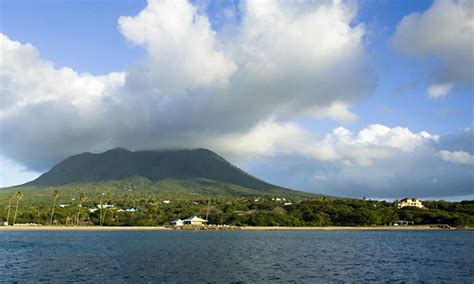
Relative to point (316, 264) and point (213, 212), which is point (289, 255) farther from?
point (213, 212)

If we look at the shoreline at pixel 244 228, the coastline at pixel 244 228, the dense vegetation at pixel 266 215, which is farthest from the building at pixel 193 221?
the dense vegetation at pixel 266 215

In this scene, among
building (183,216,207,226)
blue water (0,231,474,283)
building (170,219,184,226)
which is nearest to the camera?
blue water (0,231,474,283)

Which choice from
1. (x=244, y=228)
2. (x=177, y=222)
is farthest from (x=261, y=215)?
(x=177, y=222)

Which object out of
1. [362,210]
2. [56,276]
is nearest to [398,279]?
[56,276]

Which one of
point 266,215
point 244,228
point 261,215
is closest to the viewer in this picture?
point 244,228

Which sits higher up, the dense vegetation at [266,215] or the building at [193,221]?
the dense vegetation at [266,215]

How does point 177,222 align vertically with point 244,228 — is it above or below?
above

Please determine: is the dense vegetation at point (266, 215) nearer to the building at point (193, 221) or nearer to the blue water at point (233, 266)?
the building at point (193, 221)

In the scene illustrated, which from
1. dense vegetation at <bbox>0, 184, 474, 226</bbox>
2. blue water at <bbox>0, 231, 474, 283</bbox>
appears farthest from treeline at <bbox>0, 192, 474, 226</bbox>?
blue water at <bbox>0, 231, 474, 283</bbox>

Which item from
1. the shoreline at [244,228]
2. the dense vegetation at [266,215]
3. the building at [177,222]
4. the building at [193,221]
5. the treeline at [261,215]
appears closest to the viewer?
the shoreline at [244,228]

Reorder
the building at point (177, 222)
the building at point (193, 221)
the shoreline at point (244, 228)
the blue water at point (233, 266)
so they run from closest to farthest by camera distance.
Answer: the blue water at point (233, 266)
the shoreline at point (244, 228)
the building at point (177, 222)
the building at point (193, 221)

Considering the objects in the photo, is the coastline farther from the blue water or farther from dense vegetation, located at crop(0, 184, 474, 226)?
the blue water

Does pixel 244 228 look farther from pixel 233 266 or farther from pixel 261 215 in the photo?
pixel 233 266

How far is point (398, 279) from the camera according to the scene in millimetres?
44094
